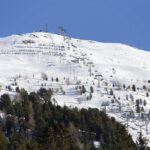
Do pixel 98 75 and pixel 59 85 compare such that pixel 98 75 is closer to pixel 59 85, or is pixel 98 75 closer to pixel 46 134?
pixel 59 85

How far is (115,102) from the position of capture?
376 ft

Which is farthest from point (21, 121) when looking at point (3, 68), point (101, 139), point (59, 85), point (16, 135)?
point (3, 68)

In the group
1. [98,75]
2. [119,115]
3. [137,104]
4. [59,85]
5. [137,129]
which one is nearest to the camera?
[137,129]

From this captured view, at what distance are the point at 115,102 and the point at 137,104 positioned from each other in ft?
28.1

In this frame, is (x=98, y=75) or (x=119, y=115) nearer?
(x=119, y=115)

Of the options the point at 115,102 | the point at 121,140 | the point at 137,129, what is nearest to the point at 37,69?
the point at 115,102

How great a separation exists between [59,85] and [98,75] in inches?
1682

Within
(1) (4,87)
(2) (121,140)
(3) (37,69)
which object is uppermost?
(3) (37,69)

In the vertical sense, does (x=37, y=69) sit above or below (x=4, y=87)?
above

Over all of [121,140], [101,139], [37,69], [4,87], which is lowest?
[101,139]

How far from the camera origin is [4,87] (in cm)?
12031

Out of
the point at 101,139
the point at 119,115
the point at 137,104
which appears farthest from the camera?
the point at 137,104

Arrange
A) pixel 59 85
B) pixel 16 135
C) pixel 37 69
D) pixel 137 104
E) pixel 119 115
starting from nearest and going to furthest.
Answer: pixel 16 135, pixel 119 115, pixel 137 104, pixel 59 85, pixel 37 69

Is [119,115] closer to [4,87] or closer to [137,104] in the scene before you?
[137,104]
